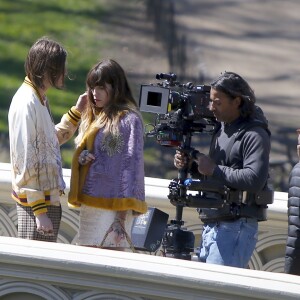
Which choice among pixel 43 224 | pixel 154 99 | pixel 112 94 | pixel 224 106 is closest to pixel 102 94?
pixel 112 94

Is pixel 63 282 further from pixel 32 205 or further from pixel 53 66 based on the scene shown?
pixel 53 66

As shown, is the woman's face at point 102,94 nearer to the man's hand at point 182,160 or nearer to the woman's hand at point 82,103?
the woman's hand at point 82,103

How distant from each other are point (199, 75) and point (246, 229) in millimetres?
11644

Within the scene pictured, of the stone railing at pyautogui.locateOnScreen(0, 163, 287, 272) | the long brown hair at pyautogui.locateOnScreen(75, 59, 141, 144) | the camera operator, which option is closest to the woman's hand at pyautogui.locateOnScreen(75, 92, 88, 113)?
the long brown hair at pyautogui.locateOnScreen(75, 59, 141, 144)

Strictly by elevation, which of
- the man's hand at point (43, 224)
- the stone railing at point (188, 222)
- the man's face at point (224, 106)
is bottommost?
the man's hand at point (43, 224)

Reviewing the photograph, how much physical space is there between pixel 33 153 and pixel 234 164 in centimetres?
110

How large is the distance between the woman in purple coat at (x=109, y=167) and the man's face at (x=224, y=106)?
42 cm

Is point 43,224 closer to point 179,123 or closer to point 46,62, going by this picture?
point 46,62

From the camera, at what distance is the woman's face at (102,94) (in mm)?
6488

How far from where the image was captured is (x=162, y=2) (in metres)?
20.6

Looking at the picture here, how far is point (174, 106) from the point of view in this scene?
6.59 metres

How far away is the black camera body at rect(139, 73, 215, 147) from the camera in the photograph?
6.54 metres

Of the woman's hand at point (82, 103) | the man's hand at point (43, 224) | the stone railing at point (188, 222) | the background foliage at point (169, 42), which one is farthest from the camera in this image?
the background foliage at point (169, 42)

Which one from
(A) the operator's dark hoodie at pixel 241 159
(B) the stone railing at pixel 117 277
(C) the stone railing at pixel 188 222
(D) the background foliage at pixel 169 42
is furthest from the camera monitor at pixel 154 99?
(D) the background foliage at pixel 169 42
